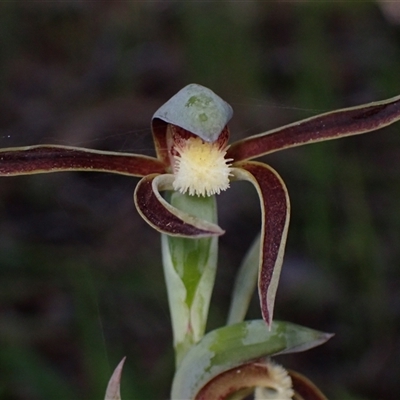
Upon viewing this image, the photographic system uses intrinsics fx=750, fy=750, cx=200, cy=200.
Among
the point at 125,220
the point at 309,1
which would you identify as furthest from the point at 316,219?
the point at 309,1

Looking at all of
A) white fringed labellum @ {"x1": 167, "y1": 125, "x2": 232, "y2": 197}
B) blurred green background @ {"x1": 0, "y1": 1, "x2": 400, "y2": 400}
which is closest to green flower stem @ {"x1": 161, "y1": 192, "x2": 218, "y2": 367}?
white fringed labellum @ {"x1": 167, "y1": 125, "x2": 232, "y2": 197}

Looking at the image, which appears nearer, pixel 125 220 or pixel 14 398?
pixel 14 398

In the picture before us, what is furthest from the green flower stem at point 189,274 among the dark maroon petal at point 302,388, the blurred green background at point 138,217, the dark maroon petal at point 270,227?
the blurred green background at point 138,217

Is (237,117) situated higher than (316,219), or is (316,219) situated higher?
(237,117)

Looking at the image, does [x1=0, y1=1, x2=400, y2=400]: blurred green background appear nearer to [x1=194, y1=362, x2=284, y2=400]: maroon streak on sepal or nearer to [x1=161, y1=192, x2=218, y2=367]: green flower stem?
[x1=161, y1=192, x2=218, y2=367]: green flower stem

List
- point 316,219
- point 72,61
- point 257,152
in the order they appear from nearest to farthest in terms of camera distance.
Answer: point 257,152 < point 316,219 < point 72,61

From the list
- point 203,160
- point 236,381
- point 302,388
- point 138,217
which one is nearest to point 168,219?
point 203,160

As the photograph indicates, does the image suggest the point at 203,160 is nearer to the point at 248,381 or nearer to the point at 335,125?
the point at 335,125

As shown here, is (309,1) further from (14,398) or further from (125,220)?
(14,398)
